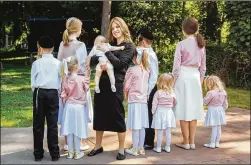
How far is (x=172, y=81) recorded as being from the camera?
539 centimetres

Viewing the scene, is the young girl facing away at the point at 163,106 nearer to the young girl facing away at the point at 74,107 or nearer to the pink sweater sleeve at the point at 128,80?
the pink sweater sleeve at the point at 128,80

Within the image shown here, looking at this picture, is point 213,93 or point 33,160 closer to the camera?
point 33,160

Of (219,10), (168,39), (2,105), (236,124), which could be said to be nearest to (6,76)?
(2,105)

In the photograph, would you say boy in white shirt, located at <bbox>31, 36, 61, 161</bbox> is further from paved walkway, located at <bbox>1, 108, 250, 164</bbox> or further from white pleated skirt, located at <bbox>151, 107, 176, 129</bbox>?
white pleated skirt, located at <bbox>151, 107, 176, 129</bbox>

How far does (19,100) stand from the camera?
9430mm

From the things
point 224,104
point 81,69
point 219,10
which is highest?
point 219,10

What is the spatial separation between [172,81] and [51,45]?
1587 millimetres

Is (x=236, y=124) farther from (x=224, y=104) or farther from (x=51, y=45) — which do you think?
(x=51, y=45)

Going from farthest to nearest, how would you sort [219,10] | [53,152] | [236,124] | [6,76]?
[219,10], [6,76], [236,124], [53,152]

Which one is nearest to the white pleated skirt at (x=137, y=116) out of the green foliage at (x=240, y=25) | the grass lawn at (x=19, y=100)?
the grass lawn at (x=19, y=100)

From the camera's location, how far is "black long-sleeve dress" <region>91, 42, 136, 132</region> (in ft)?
16.2

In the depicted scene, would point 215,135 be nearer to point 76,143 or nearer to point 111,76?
point 111,76

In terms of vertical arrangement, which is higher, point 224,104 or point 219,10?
point 219,10

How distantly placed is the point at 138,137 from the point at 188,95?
2.92 ft
